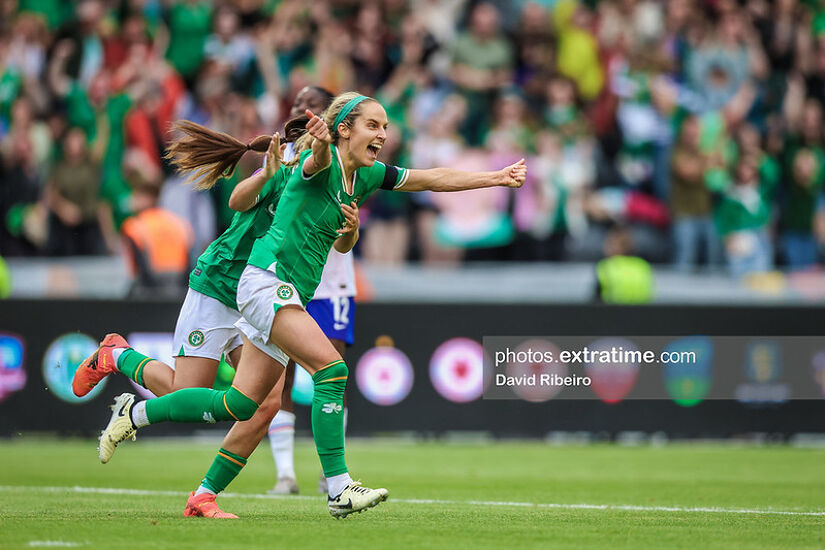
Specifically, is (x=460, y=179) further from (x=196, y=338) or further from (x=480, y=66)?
(x=480, y=66)

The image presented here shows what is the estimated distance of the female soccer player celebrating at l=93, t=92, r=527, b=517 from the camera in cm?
661

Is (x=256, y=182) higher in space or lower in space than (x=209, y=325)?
higher

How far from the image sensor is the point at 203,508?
702cm

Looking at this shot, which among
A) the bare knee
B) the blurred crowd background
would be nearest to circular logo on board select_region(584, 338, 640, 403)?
the blurred crowd background

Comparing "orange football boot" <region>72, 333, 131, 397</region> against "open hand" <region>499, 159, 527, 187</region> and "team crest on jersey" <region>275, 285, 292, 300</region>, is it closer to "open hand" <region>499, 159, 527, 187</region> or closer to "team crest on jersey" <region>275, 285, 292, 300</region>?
"team crest on jersey" <region>275, 285, 292, 300</region>

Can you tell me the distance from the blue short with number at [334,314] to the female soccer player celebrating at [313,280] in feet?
6.95

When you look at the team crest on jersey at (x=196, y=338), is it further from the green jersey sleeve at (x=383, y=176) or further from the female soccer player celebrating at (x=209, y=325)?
the green jersey sleeve at (x=383, y=176)

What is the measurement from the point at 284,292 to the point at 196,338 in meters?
1.13

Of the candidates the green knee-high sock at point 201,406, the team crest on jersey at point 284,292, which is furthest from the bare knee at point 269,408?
the team crest on jersey at point 284,292

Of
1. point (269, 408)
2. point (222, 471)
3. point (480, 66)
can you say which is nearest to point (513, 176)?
point (269, 408)

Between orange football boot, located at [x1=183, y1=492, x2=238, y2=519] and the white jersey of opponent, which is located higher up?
the white jersey of opponent

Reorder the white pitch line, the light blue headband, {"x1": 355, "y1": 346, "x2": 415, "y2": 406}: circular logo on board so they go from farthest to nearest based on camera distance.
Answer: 1. {"x1": 355, "y1": 346, "x2": 415, "y2": 406}: circular logo on board
2. the white pitch line
3. the light blue headband

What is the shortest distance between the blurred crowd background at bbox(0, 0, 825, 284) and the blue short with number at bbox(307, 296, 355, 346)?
549cm

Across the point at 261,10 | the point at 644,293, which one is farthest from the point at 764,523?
the point at 261,10
